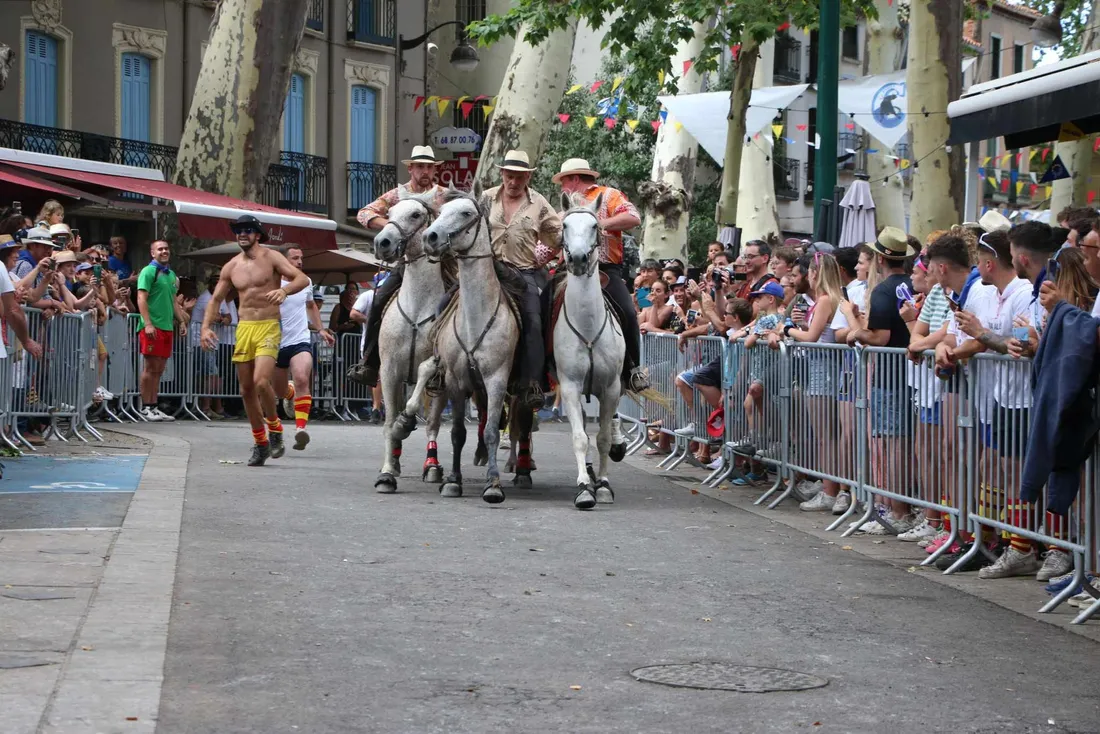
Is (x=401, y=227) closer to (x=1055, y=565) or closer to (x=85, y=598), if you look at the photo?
(x=1055, y=565)

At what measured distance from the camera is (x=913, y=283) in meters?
11.8

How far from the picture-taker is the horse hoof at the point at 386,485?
13547 millimetres

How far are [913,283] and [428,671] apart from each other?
20.2ft

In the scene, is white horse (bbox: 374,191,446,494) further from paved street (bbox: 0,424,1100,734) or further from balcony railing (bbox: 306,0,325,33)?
balcony railing (bbox: 306,0,325,33)

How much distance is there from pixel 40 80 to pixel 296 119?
9147 millimetres

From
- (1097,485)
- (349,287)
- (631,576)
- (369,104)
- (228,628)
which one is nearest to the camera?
(228,628)

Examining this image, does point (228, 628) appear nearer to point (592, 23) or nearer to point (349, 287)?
point (592, 23)

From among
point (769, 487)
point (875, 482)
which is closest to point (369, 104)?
point (769, 487)

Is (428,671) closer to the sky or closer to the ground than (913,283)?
closer to the ground

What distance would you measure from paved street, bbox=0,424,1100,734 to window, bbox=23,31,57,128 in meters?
25.4

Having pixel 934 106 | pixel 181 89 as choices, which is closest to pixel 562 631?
pixel 934 106

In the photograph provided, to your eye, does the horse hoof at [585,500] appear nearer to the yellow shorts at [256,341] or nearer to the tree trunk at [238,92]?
the yellow shorts at [256,341]

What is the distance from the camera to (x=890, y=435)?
36.8ft

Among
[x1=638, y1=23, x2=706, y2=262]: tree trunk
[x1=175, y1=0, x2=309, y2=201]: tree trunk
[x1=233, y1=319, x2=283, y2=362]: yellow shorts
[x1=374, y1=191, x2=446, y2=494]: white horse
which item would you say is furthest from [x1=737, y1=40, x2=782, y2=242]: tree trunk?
[x1=374, y1=191, x2=446, y2=494]: white horse
